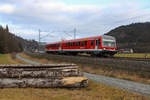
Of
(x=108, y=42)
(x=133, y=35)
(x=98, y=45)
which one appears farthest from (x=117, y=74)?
(x=133, y=35)

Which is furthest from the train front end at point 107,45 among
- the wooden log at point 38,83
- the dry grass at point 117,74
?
the wooden log at point 38,83

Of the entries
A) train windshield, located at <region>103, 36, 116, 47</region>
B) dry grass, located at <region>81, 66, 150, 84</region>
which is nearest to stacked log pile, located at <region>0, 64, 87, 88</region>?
dry grass, located at <region>81, 66, 150, 84</region>

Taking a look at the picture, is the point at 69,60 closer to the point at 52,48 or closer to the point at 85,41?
the point at 85,41

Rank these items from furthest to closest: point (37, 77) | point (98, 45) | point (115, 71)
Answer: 1. point (98, 45)
2. point (115, 71)
3. point (37, 77)

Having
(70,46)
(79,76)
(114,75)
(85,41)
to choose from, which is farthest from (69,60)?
(79,76)

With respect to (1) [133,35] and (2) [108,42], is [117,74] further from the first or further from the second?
(1) [133,35]

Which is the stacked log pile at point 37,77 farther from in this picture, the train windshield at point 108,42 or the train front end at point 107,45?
the train windshield at point 108,42

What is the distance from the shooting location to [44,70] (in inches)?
339

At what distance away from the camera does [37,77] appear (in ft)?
28.1

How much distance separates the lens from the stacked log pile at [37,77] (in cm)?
825

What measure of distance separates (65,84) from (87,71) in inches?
344

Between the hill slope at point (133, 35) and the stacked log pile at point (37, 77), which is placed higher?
the hill slope at point (133, 35)

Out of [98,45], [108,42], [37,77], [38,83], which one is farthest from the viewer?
[108,42]

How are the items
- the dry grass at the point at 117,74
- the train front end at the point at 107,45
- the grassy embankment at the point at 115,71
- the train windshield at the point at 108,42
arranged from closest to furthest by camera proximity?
the dry grass at the point at 117,74 → the grassy embankment at the point at 115,71 → the train front end at the point at 107,45 → the train windshield at the point at 108,42
